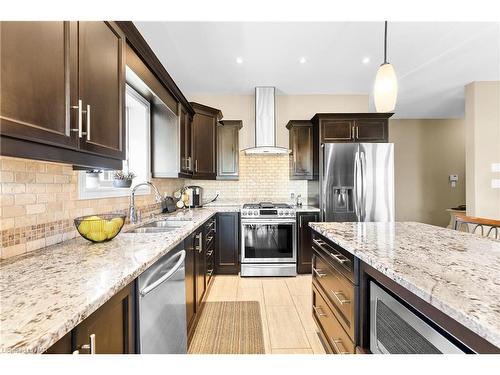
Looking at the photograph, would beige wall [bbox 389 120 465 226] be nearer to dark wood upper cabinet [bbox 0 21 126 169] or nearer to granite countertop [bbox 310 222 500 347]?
granite countertop [bbox 310 222 500 347]

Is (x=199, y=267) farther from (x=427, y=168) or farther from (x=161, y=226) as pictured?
(x=427, y=168)

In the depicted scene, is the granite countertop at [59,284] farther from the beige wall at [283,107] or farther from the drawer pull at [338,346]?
the beige wall at [283,107]

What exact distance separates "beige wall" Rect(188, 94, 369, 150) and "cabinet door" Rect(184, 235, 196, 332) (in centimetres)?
257

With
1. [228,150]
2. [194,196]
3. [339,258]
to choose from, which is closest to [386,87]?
[339,258]

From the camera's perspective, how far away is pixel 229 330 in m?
2.18

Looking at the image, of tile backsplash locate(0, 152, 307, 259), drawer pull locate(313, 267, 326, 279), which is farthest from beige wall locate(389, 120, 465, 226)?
tile backsplash locate(0, 152, 307, 259)

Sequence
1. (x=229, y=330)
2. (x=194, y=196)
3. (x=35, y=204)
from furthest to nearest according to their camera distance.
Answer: (x=194, y=196)
(x=229, y=330)
(x=35, y=204)

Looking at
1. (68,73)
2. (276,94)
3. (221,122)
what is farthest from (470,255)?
(276,94)

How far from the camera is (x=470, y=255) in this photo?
1080mm

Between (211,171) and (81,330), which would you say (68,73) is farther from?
(211,171)

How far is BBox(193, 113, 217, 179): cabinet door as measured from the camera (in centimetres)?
361

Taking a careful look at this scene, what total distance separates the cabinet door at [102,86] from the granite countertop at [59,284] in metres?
0.50

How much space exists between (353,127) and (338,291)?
2700 mm

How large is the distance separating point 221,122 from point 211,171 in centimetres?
79
